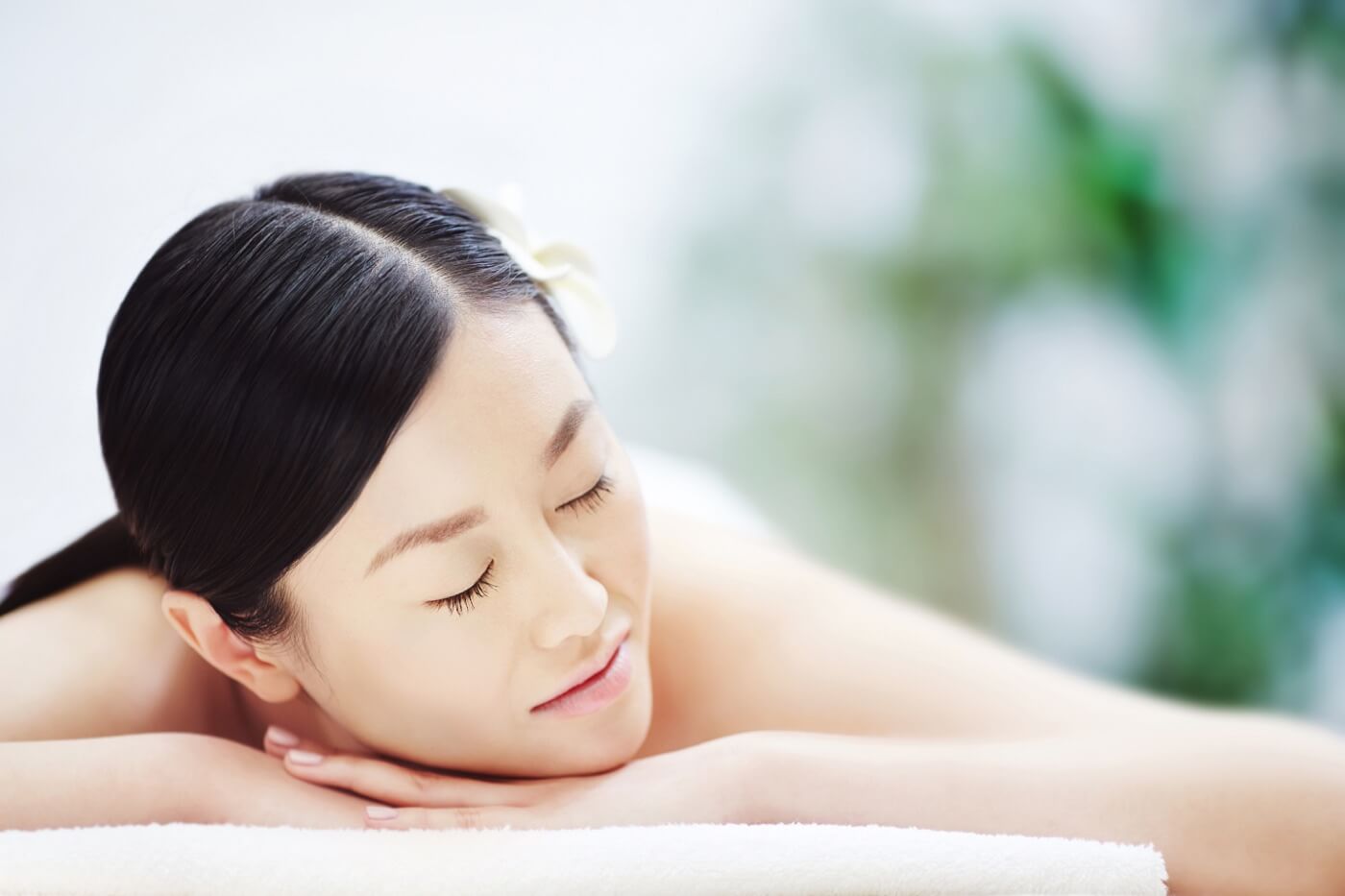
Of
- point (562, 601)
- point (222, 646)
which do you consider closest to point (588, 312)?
point (562, 601)

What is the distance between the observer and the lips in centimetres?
96

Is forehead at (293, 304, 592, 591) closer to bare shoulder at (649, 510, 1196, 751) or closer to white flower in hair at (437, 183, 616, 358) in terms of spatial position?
white flower in hair at (437, 183, 616, 358)

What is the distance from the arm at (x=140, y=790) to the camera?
890mm

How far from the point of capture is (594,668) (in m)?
0.97

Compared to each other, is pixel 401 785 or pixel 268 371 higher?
pixel 268 371

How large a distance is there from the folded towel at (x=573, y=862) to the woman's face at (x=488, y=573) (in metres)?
0.12

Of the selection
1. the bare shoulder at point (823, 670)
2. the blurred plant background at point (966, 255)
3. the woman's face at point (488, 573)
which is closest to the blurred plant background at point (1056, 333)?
the blurred plant background at point (966, 255)

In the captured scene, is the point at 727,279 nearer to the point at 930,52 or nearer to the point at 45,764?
the point at 930,52

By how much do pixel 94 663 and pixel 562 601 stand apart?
47 centimetres

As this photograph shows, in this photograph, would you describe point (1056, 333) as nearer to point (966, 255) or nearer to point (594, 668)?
point (966, 255)

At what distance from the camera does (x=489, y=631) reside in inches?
35.5

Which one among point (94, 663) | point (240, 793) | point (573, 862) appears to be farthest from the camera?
point (94, 663)

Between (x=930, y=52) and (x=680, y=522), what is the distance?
151 cm

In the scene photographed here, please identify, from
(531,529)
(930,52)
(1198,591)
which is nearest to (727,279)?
(930,52)
